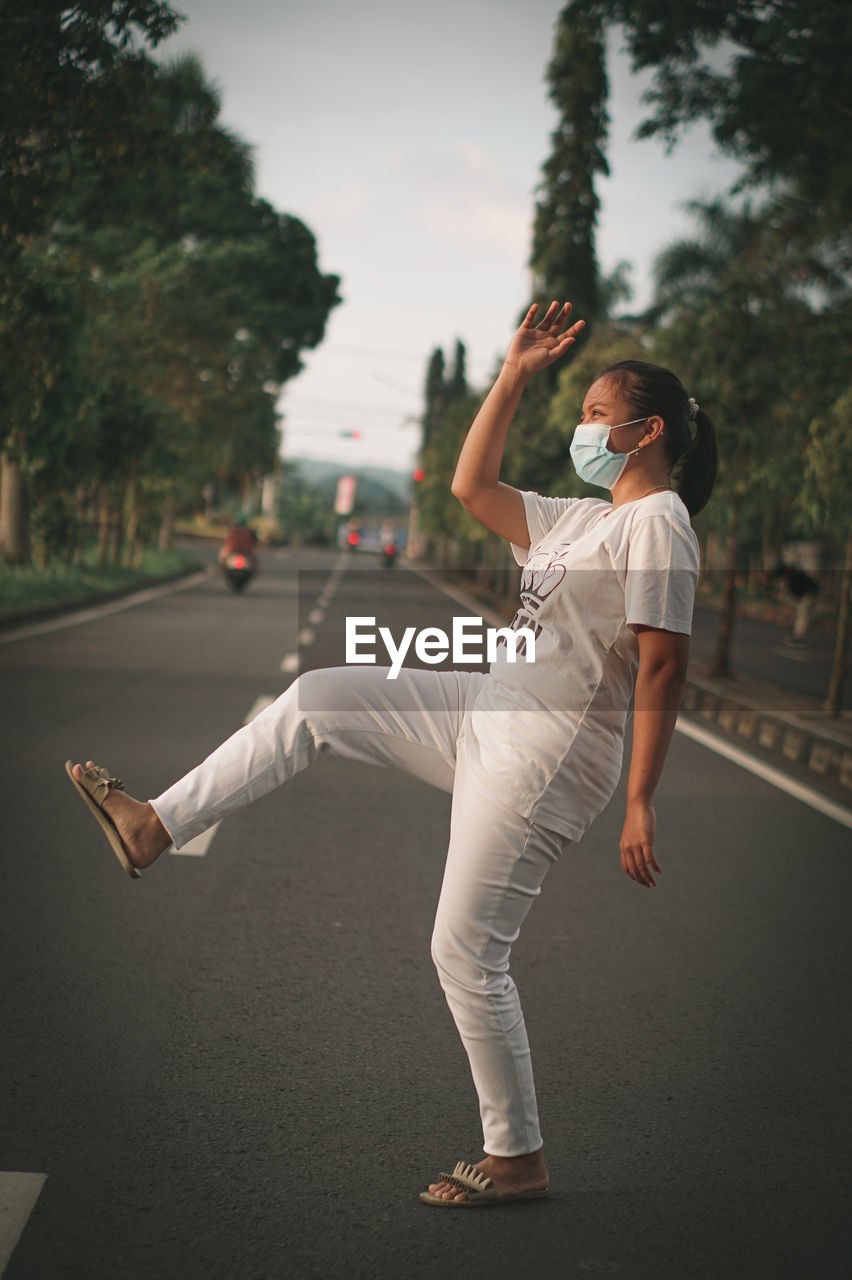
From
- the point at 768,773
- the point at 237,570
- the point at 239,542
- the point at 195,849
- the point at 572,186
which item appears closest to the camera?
the point at 195,849

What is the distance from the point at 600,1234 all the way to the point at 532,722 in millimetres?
1094

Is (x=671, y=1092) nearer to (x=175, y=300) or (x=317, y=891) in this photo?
(x=317, y=891)

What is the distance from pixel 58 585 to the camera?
947 inches

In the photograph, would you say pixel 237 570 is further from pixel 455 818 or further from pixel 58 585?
pixel 455 818

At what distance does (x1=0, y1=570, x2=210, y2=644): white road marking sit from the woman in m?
14.5

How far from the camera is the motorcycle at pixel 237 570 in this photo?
104ft

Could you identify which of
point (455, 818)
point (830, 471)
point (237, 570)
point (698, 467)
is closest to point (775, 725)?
point (830, 471)

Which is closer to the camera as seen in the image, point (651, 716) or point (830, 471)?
point (651, 716)

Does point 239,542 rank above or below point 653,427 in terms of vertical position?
below

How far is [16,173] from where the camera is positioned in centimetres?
1060

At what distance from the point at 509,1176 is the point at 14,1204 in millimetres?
1059

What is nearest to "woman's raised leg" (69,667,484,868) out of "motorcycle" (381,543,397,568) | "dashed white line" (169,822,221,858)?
"dashed white line" (169,822,221,858)

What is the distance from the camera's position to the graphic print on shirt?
3.01 metres

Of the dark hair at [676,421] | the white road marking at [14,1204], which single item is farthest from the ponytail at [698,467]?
the white road marking at [14,1204]
